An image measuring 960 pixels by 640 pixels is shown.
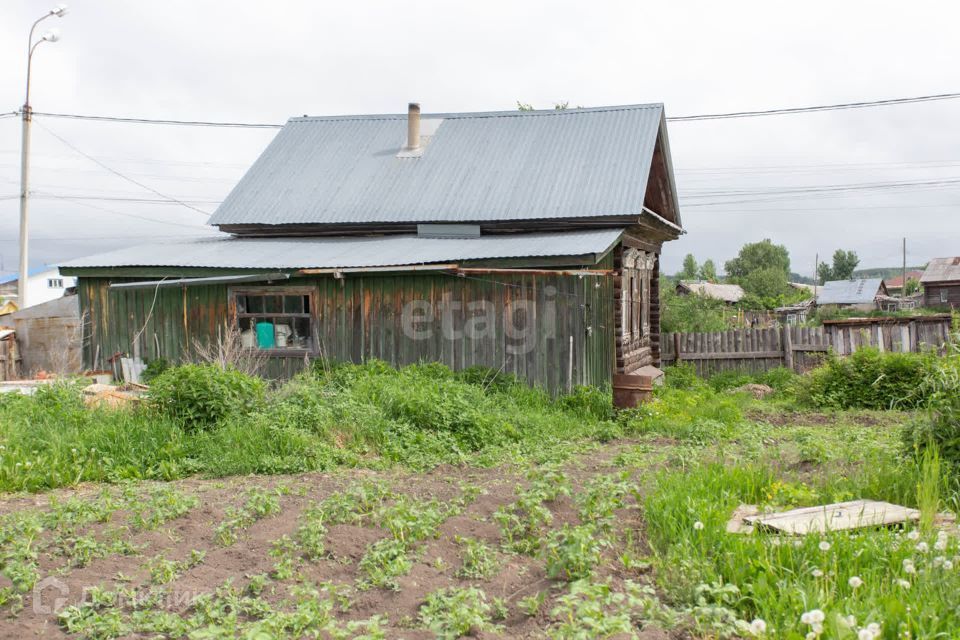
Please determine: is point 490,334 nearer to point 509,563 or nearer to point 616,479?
point 616,479

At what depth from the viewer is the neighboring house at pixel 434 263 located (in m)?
12.9

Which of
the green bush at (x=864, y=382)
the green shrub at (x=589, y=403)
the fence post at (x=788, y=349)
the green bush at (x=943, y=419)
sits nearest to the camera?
the green bush at (x=943, y=419)

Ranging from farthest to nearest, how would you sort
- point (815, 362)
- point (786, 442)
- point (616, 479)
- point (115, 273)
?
point (815, 362)
point (115, 273)
point (786, 442)
point (616, 479)

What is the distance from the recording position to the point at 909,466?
20.2ft

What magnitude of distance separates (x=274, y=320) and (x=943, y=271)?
53.2 meters

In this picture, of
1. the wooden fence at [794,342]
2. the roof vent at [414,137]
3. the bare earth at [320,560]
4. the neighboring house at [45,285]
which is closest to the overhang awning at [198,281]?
the roof vent at [414,137]

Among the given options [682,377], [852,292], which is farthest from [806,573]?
[852,292]

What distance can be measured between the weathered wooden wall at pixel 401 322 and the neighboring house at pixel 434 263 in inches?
0.9

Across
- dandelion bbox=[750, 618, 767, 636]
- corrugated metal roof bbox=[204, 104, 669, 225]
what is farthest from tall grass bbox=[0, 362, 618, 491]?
corrugated metal roof bbox=[204, 104, 669, 225]

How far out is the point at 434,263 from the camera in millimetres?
12867

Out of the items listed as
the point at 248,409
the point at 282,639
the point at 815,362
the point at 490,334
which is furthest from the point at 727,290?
the point at 282,639

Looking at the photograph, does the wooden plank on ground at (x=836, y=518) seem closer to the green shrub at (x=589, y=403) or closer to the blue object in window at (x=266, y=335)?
the green shrub at (x=589, y=403)

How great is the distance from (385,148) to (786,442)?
40.0ft

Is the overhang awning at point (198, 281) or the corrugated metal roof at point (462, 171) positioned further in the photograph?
the corrugated metal roof at point (462, 171)
